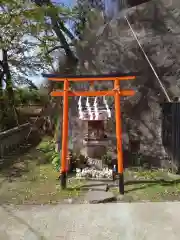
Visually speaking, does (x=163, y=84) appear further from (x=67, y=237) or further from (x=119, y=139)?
(x=67, y=237)

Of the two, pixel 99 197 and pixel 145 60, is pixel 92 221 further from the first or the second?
pixel 145 60

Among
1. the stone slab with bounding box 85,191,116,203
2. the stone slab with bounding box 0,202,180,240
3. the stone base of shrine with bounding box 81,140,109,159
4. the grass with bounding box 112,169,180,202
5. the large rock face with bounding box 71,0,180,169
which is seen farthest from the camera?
the large rock face with bounding box 71,0,180,169

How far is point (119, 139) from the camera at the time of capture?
6461 mm

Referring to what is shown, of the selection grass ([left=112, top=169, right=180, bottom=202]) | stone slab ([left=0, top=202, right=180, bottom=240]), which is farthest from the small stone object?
stone slab ([left=0, top=202, right=180, bottom=240])

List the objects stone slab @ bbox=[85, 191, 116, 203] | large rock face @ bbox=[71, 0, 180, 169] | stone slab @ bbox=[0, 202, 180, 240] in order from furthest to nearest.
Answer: large rock face @ bbox=[71, 0, 180, 169]
stone slab @ bbox=[85, 191, 116, 203]
stone slab @ bbox=[0, 202, 180, 240]

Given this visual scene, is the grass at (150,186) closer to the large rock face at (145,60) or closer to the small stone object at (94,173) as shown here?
the small stone object at (94,173)

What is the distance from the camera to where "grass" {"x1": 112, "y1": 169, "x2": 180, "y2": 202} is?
5996 mm

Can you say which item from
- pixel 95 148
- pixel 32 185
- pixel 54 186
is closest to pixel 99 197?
pixel 54 186

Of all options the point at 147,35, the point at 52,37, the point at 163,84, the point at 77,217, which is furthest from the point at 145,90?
the point at 52,37

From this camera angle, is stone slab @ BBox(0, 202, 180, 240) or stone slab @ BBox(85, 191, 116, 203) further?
stone slab @ BBox(85, 191, 116, 203)

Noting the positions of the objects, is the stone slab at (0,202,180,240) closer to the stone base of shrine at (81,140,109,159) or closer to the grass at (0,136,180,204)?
the grass at (0,136,180,204)

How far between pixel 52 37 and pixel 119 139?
10.2 metres

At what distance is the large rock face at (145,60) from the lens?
28.8ft

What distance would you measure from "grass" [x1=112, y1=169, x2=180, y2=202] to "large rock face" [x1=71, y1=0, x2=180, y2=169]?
3.55 feet
